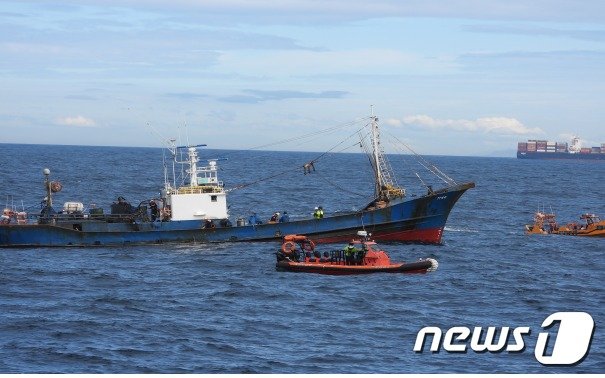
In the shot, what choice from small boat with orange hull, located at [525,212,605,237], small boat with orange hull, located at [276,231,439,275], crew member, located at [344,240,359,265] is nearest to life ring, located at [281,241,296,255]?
small boat with orange hull, located at [276,231,439,275]

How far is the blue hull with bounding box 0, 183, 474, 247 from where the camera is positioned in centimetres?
6300

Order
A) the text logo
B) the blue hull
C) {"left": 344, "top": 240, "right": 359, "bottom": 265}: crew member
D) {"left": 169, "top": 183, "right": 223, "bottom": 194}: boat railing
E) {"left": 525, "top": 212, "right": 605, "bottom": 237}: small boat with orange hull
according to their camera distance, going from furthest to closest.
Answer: {"left": 525, "top": 212, "right": 605, "bottom": 237}: small boat with orange hull
{"left": 169, "top": 183, "right": 223, "bottom": 194}: boat railing
the blue hull
{"left": 344, "top": 240, "right": 359, "bottom": 265}: crew member
the text logo

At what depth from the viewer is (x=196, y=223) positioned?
63656 mm

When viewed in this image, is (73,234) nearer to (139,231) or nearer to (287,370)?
(139,231)

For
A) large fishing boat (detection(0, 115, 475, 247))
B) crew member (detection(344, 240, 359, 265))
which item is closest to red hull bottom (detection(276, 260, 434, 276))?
crew member (detection(344, 240, 359, 265))

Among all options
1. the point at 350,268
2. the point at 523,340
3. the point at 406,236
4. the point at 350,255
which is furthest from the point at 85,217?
the point at 523,340

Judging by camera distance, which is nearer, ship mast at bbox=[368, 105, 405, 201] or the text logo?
the text logo

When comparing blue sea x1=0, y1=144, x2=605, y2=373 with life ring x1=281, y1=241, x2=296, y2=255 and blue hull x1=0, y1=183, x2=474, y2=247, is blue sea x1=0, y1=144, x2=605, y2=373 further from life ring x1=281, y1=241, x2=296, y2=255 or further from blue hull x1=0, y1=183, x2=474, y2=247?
life ring x1=281, y1=241, x2=296, y2=255

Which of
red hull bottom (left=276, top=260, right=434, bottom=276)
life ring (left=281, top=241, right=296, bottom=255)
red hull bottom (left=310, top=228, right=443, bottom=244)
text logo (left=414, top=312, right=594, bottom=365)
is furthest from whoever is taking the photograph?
red hull bottom (left=310, top=228, right=443, bottom=244)

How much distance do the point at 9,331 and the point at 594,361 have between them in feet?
68.0

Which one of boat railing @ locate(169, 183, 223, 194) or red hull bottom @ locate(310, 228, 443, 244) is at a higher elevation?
boat railing @ locate(169, 183, 223, 194)

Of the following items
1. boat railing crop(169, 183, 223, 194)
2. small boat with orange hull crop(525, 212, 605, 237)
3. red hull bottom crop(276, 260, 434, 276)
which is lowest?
red hull bottom crop(276, 260, 434, 276)

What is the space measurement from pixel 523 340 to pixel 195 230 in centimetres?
2907

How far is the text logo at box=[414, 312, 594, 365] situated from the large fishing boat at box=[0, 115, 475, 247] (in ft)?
78.2
